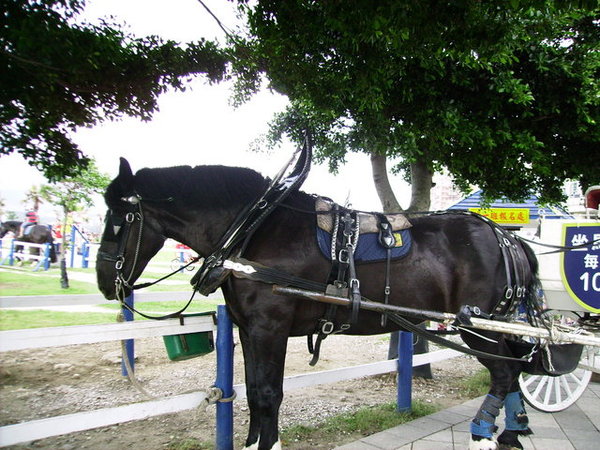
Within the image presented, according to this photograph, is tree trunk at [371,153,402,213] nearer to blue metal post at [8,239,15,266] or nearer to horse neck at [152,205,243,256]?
horse neck at [152,205,243,256]

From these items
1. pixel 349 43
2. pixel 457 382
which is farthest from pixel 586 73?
pixel 457 382

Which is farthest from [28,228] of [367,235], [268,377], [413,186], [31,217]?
[367,235]

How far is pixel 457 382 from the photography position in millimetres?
5445

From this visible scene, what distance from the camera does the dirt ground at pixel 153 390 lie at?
11.3ft

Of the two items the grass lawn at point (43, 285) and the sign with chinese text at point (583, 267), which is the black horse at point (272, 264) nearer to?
the sign with chinese text at point (583, 267)

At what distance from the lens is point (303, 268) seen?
2.69m

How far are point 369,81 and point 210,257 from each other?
220 cm

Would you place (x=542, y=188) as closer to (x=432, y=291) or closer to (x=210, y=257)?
(x=432, y=291)

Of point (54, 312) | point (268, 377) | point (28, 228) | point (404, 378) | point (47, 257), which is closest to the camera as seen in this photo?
point (268, 377)

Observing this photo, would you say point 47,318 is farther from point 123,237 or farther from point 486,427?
point 486,427

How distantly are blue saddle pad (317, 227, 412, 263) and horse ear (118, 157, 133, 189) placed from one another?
50.8 inches

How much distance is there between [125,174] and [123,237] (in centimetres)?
41

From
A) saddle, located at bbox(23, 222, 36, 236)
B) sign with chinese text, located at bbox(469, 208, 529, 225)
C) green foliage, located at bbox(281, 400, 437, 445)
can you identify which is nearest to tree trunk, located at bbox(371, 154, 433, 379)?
green foliage, located at bbox(281, 400, 437, 445)

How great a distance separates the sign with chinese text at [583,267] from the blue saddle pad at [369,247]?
1.49 meters
